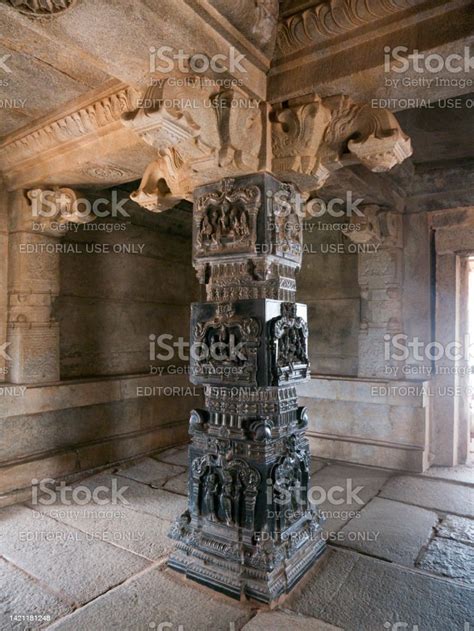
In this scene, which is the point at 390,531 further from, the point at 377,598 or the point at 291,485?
the point at 291,485

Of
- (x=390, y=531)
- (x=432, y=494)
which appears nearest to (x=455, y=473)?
(x=432, y=494)

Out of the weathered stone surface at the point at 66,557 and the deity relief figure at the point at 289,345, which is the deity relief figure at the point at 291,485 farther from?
the weathered stone surface at the point at 66,557

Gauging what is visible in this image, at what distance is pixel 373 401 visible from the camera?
15.4ft

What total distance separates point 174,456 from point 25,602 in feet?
8.90

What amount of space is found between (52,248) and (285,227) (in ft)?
8.44

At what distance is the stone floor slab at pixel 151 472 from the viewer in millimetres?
4270

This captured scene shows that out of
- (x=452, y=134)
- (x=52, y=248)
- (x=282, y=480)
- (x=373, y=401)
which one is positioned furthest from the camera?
(x=373, y=401)

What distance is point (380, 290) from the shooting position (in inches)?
188

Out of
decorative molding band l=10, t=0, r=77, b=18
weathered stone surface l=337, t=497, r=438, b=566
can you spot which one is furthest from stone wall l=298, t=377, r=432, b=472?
decorative molding band l=10, t=0, r=77, b=18

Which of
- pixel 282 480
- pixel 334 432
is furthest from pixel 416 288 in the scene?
pixel 282 480

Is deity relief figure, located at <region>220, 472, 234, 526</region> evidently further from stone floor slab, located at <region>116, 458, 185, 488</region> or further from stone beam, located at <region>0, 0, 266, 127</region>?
stone beam, located at <region>0, 0, 266, 127</region>

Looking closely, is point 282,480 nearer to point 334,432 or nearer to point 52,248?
point 334,432

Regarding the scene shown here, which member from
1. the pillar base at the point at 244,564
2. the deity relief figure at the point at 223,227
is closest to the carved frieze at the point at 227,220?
the deity relief figure at the point at 223,227

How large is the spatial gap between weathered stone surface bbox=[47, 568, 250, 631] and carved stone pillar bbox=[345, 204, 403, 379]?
3044 millimetres
